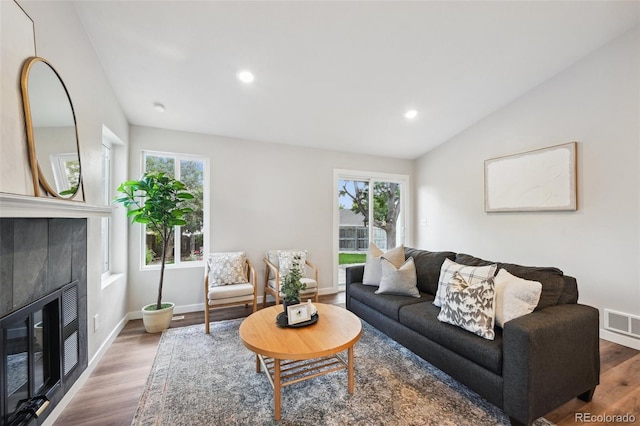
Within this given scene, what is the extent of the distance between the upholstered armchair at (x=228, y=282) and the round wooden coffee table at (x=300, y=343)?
31.1 inches

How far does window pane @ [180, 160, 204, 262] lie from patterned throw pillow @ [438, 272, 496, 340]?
10.4 ft

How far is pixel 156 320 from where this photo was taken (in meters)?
2.90

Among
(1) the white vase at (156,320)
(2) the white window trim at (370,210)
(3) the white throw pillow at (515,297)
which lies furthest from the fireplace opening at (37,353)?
(2) the white window trim at (370,210)

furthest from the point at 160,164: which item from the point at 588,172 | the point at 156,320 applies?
the point at 588,172

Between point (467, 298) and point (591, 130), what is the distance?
2620 mm

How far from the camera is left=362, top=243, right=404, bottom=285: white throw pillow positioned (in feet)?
10.0

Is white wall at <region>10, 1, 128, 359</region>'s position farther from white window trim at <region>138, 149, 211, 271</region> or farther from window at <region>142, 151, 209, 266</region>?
window at <region>142, 151, 209, 266</region>

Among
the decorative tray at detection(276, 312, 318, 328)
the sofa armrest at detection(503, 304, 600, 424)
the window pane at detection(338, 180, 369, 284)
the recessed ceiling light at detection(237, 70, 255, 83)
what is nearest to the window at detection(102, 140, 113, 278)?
the recessed ceiling light at detection(237, 70, 255, 83)

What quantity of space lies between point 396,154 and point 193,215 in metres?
3.63

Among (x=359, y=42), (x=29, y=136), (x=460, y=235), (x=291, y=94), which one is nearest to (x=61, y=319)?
(x=29, y=136)

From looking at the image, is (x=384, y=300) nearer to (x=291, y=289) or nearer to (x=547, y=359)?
(x=291, y=289)

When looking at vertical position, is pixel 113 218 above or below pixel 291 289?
above

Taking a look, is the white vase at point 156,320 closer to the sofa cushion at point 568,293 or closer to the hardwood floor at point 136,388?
the hardwood floor at point 136,388

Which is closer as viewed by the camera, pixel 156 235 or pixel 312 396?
pixel 312 396
